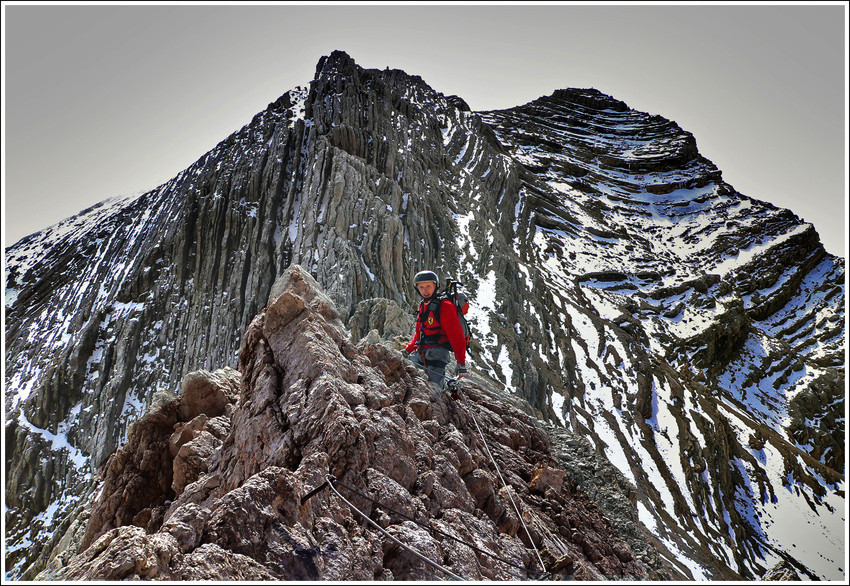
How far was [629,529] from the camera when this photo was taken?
35.1 ft

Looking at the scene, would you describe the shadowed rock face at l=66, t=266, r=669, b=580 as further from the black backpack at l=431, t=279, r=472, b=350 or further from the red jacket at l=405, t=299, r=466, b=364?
the black backpack at l=431, t=279, r=472, b=350

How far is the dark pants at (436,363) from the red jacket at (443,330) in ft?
0.47

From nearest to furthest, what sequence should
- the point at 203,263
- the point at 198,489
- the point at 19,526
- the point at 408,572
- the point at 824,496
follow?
the point at 408,572
the point at 198,489
the point at 19,526
the point at 203,263
the point at 824,496

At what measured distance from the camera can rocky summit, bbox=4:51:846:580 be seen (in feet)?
24.5

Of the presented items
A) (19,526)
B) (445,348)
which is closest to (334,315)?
(445,348)

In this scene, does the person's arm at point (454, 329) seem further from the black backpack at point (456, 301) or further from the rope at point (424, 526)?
the rope at point (424, 526)

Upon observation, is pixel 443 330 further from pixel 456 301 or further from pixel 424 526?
pixel 424 526

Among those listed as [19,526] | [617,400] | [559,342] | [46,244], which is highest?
[46,244]

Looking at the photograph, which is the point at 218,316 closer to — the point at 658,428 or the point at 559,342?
the point at 559,342

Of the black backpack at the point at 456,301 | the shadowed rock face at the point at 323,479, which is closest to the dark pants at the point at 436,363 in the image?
the shadowed rock face at the point at 323,479

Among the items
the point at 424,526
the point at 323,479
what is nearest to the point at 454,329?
the point at 424,526

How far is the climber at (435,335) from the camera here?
1015cm

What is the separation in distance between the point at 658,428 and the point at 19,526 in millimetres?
44133

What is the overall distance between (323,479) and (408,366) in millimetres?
4526
